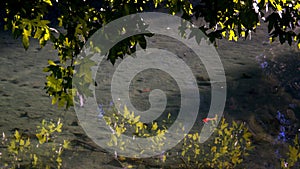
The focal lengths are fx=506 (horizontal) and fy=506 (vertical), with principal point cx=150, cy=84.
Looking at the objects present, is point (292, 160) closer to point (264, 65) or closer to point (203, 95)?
point (203, 95)

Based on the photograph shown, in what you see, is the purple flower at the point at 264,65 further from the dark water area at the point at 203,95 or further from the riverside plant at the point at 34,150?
the riverside plant at the point at 34,150

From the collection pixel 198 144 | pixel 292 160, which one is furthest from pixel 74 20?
pixel 198 144

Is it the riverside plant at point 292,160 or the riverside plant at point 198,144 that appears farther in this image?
the riverside plant at point 198,144

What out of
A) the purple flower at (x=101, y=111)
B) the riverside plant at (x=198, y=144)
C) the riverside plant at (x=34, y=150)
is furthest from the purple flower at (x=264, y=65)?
the riverside plant at (x=34, y=150)

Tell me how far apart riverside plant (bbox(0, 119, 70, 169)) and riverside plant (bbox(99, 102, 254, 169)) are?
0.45m

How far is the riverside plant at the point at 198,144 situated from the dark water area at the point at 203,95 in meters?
0.10

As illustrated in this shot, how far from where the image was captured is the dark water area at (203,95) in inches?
158

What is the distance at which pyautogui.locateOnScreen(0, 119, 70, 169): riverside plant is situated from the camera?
371cm

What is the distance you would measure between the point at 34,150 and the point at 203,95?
83.4 inches

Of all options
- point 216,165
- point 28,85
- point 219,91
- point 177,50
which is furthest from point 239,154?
point 177,50

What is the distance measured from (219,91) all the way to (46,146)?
225 cm

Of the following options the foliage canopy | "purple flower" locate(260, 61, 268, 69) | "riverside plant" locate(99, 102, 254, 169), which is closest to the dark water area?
"purple flower" locate(260, 61, 268, 69)

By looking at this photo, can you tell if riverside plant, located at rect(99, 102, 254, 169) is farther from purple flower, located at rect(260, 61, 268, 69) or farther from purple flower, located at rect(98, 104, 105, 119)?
purple flower, located at rect(260, 61, 268, 69)

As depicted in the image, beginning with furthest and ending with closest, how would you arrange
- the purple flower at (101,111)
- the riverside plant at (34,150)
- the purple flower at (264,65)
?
the purple flower at (264,65)
the purple flower at (101,111)
the riverside plant at (34,150)
